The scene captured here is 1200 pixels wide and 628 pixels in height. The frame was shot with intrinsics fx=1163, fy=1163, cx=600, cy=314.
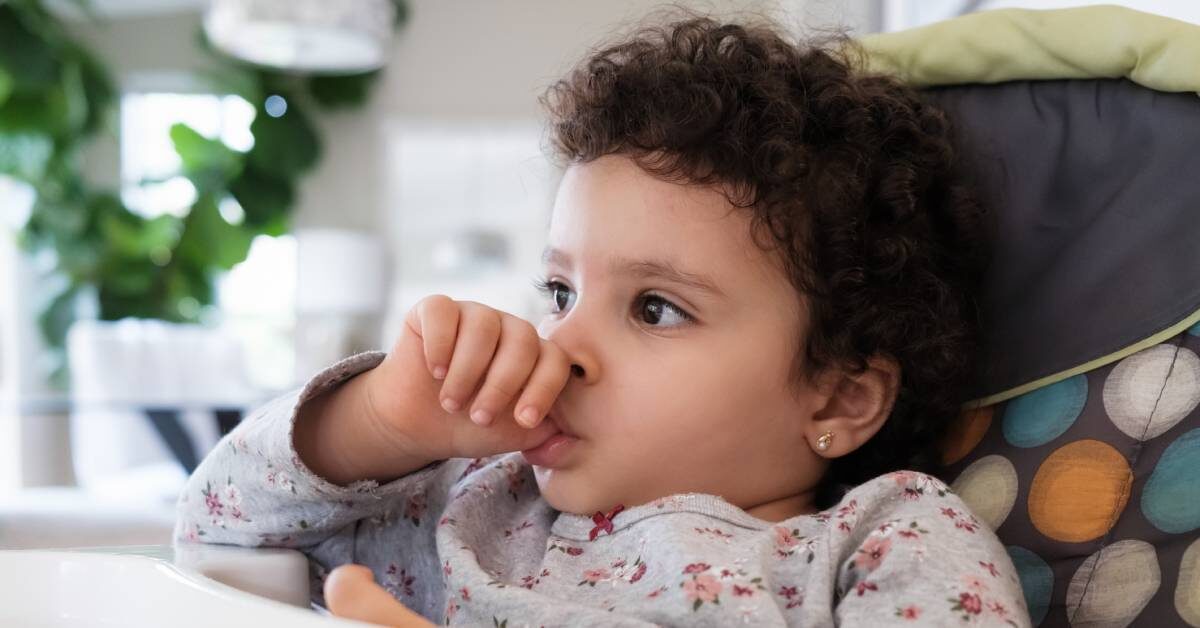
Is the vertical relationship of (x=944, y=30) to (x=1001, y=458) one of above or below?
above

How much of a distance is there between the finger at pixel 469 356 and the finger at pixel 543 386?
4 cm

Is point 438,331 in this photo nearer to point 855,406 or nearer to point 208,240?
point 855,406

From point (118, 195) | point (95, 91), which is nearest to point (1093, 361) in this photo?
point (118, 195)

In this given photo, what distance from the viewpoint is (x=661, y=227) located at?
0.91 metres

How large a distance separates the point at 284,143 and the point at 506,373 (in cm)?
540

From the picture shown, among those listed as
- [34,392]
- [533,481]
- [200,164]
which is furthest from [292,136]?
[533,481]

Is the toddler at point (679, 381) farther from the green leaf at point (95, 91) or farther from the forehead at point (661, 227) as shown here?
the green leaf at point (95, 91)

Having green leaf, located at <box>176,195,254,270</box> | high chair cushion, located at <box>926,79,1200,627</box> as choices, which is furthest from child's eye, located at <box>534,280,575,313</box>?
green leaf, located at <box>176,195,254,270</box>

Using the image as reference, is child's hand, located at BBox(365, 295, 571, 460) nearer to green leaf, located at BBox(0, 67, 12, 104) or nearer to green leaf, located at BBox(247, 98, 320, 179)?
green leaf, located at BBox(0, 67, 12, 104)

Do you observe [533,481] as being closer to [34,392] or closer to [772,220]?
[772,220]

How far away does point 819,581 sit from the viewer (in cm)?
77

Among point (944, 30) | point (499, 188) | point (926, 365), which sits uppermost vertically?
point (944, 30)

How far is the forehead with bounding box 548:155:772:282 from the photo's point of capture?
909 millimetres

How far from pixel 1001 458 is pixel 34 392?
591cm
